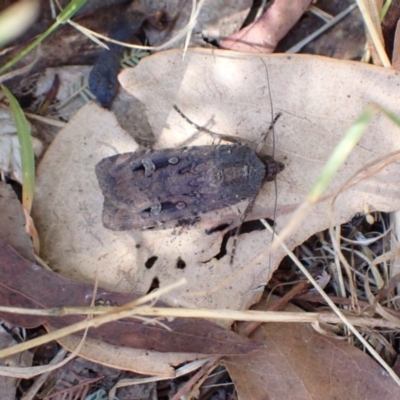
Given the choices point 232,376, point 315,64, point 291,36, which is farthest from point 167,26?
point 232,376

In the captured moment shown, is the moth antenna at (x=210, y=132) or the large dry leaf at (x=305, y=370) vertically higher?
the moth antenna at (x=210, y=132)

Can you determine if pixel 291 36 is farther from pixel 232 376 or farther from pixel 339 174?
pixel 232 376

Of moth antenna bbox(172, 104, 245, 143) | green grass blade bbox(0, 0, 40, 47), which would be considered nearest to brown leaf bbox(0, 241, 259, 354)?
moth antenna bbox(172, 104, 245, 143)

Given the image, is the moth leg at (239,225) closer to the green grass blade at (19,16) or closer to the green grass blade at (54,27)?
the green grass blade at (54,27)

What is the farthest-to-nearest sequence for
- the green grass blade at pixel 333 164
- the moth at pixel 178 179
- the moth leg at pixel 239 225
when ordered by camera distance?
the moth leg at pixel 239 225
the moth at pixel 178 179
the green grass blade at pixel 333 164

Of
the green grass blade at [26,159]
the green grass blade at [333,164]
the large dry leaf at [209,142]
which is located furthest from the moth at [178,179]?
the green grass blade at [333,164]

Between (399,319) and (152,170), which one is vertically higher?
(152,170)

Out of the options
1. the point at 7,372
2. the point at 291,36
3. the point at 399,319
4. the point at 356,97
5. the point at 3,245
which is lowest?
the point at 7,372
